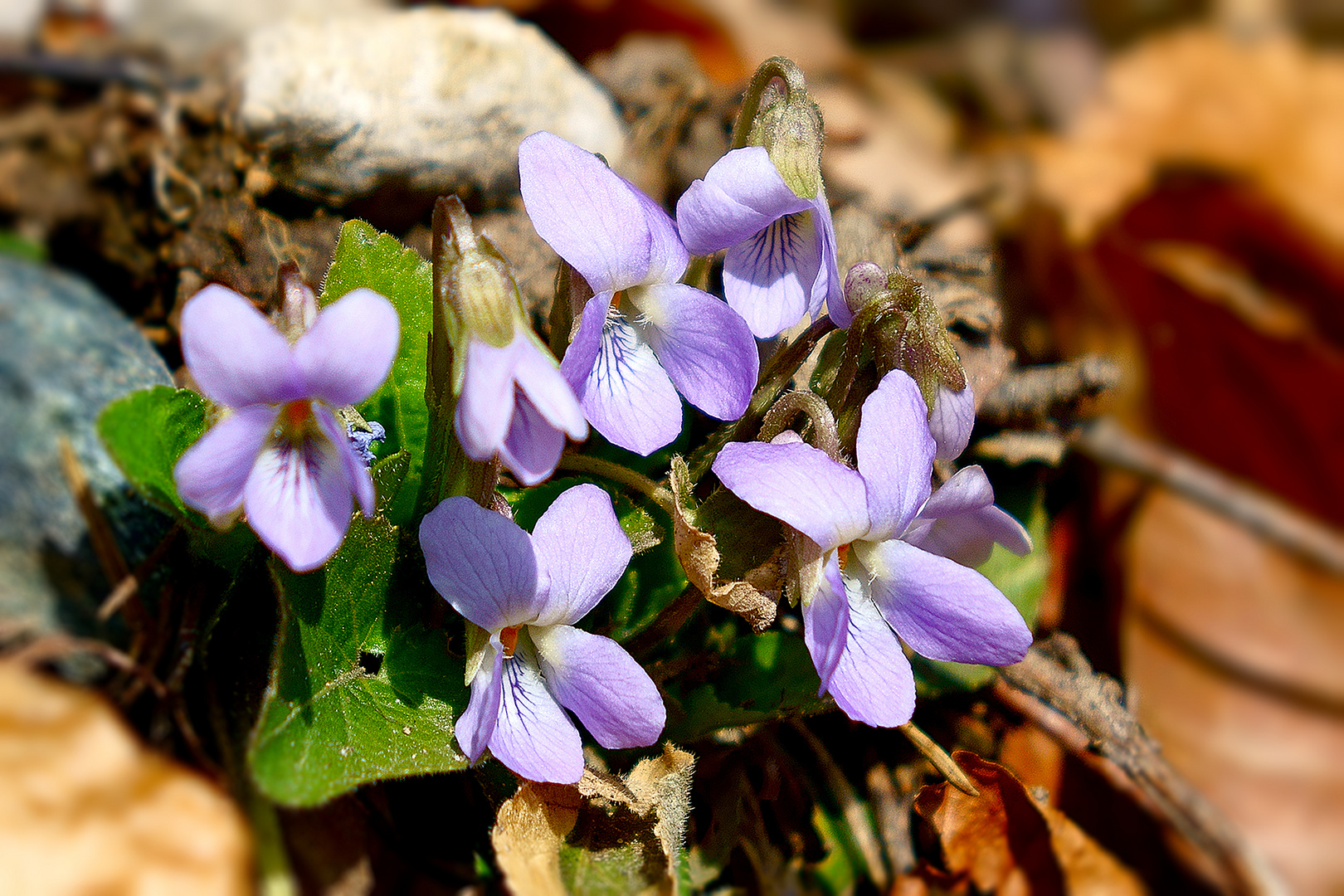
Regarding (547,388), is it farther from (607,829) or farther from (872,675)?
(607,829)

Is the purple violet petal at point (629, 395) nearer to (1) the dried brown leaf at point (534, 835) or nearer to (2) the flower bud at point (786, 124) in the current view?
(2) the flower bud at point (786, 124)

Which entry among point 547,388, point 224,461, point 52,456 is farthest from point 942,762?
point 52,456

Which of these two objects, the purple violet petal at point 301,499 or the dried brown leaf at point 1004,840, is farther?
the dried brown leaf at point 1004,840

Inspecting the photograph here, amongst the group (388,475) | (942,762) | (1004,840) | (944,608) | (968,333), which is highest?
(968,333)

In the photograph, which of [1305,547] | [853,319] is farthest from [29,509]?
[1305,547]

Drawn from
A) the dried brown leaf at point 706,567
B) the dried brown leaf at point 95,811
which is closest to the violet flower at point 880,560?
the dried brown leaf at point 706,567

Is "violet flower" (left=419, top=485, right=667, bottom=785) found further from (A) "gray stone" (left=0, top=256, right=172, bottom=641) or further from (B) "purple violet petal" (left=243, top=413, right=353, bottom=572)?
(A) "gray stone" (left=0, top=256, right=172, bottom=641)
